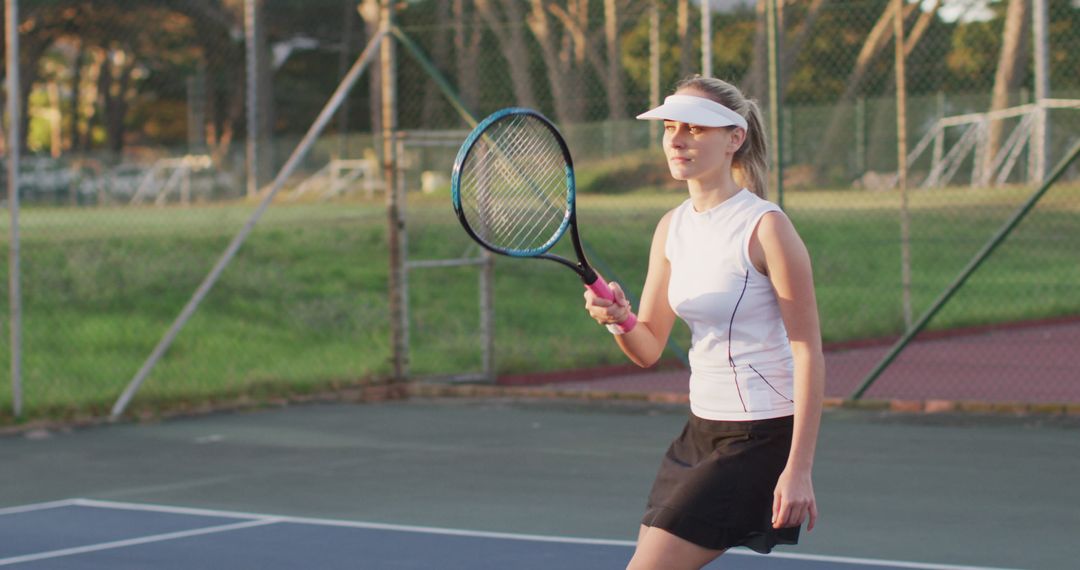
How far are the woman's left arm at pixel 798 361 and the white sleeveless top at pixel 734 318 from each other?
0.07 m

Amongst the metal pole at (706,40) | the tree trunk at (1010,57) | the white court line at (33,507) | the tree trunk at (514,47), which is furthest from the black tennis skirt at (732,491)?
the tree trunk at (1010,57)

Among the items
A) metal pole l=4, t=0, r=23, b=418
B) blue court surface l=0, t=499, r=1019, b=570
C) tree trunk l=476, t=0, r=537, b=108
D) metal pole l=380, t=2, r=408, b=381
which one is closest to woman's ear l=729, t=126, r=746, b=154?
blue court surface l=0, t=499, r=1019, b=570

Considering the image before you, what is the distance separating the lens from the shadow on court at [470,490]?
250 inches

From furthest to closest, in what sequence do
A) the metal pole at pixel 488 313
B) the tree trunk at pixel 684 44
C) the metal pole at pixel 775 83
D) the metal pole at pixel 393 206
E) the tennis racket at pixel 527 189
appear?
the metal pole at pixel 488 313 → the metal pole at pixel 393 206 → the tree trunk at pixel 684 44 → the metal pole at pixel 775 83 → the tennis racket at pixel 527 189

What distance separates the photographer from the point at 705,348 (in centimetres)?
382

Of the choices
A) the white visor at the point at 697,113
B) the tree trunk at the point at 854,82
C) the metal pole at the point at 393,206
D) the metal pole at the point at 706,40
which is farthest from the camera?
the tree trunk at the point at 854,82

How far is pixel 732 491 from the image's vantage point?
377cm

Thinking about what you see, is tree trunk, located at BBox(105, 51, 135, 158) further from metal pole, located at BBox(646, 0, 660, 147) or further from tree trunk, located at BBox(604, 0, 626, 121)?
metal pole, located at BBox(646, 0, 660, 147)

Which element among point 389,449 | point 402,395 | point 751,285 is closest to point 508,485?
point 389,449

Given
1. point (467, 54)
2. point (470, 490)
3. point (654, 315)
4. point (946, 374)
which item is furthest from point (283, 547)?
point (946, 374)

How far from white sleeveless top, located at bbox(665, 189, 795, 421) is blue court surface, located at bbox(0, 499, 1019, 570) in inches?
92.6

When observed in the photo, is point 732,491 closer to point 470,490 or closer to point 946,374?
point 470,490

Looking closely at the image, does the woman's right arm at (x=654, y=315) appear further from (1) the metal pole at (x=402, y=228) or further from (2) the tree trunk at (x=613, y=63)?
(2) the tree trunk at (x=613, y=63)

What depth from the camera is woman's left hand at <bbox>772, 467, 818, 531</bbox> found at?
142 inches
